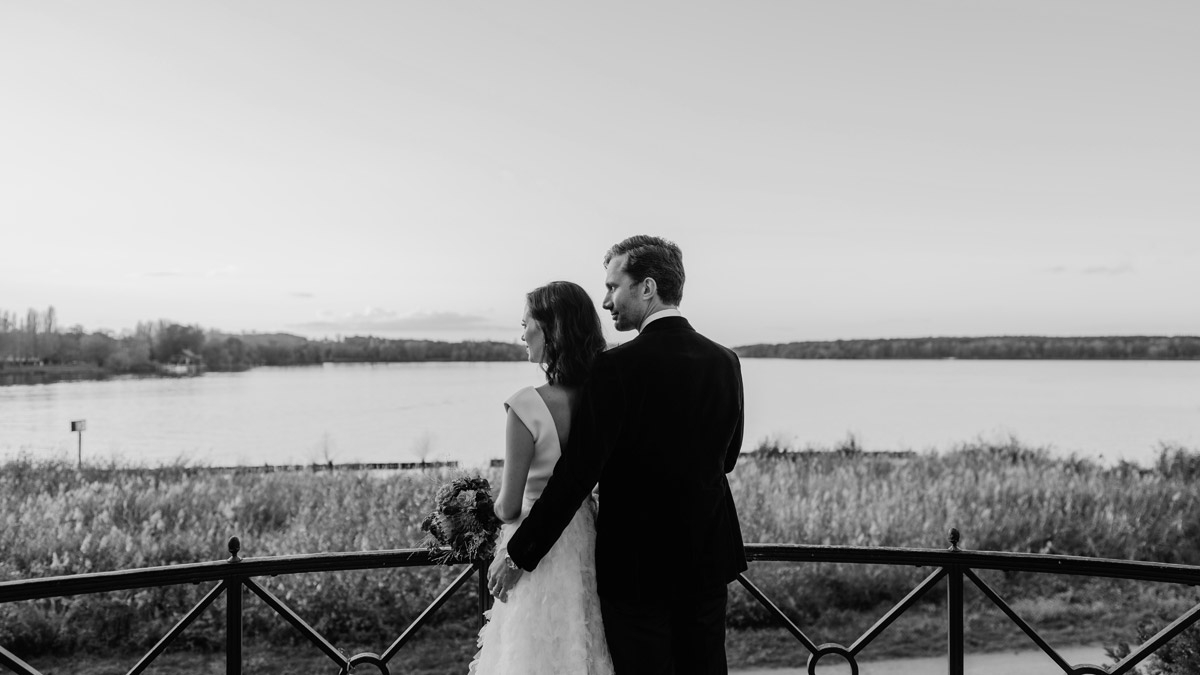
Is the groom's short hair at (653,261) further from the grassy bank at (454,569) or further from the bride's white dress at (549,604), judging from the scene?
the grassy bank at (454,569)

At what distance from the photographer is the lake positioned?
16953 mm

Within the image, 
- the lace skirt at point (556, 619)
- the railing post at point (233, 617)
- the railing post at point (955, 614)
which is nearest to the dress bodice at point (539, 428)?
the lace skirt at point (556, 619)

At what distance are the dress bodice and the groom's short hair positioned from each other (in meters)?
0.50

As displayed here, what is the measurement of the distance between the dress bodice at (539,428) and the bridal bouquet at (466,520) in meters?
0.24

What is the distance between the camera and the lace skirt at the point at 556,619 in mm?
2264

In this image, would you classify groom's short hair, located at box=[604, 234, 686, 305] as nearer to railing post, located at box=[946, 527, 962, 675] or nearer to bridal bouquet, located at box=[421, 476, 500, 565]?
bridal bouquet, located at box=[421, 476, 500, 565]

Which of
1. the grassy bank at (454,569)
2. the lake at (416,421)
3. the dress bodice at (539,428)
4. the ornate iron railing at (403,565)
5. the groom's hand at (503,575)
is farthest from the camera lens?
the lake at (416,421)

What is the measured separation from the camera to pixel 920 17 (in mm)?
10211

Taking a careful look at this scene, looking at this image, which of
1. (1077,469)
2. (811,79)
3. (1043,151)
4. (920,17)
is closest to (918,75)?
(920,17)

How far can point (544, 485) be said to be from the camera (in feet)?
7.50

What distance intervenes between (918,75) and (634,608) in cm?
1111

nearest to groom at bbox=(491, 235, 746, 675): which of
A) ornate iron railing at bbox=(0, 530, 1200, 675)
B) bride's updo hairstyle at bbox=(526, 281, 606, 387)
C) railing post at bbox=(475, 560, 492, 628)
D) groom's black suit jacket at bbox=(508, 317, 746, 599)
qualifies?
groom's black suit jacket at bbox=(508, 317, 746, 599)

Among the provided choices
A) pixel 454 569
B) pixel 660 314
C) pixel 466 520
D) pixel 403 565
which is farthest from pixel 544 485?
pixel 454 569

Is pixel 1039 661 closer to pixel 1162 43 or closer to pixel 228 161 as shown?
pixel 1162 43
